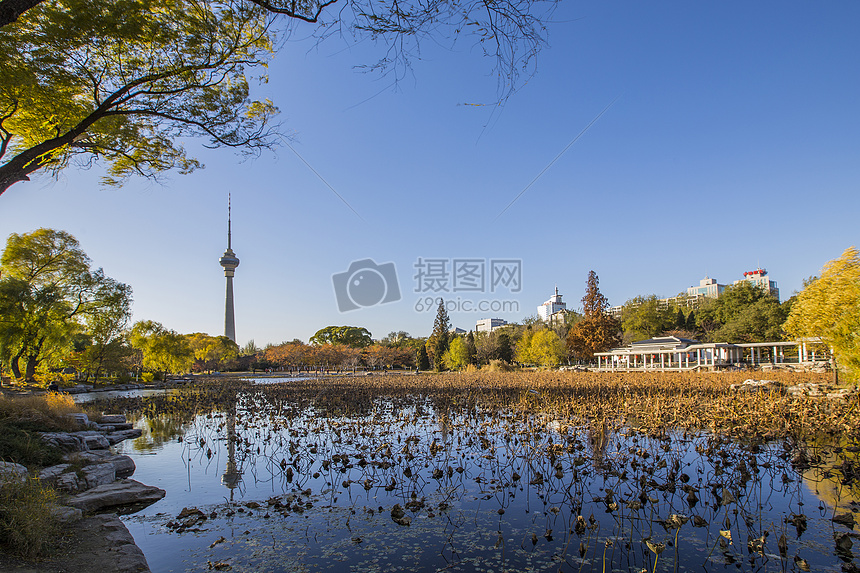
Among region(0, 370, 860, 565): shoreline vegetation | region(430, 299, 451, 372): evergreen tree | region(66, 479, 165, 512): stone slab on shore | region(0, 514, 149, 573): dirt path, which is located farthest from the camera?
region(430, 299, 451, 372): evergreen tree

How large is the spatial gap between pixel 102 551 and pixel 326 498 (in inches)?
109

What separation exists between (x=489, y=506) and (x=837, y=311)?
18086 mm

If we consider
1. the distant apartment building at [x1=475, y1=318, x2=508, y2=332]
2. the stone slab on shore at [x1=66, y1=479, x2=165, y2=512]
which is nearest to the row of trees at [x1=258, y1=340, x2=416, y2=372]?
the stone slab on shore at [x1=66, y1=479, x2=165, y2=512]

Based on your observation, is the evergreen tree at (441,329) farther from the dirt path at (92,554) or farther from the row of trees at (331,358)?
the dirt path at (92,554)

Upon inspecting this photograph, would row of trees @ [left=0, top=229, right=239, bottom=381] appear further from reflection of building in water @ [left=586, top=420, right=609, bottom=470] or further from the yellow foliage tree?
the yellow foliage tree

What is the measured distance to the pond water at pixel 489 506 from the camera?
15.5 feet

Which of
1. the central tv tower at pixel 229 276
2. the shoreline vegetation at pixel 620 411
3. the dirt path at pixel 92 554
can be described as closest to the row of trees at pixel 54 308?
the shoreline vegetation at pixel 620 411

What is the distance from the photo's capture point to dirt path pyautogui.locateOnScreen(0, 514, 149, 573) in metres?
4.03

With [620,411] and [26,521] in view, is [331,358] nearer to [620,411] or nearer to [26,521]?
[620,411]

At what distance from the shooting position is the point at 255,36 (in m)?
7.29

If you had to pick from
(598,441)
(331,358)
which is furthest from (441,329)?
(598,441)

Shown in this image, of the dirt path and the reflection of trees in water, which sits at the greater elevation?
the dirt path

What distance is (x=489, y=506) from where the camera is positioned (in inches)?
248

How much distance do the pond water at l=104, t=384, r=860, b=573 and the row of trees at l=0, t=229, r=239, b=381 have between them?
74.2 ft
